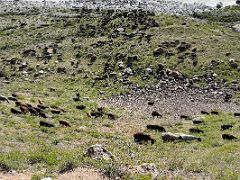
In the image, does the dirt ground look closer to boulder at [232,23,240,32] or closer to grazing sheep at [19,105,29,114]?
grazing sheep at [19,105,29,114]

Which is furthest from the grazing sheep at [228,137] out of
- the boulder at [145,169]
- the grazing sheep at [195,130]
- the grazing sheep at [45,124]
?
the grazing sheep at [45,124]

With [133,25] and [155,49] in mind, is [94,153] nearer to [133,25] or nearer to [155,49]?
[155,49]

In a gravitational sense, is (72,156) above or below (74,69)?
above

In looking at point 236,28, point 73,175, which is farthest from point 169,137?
point 236,28

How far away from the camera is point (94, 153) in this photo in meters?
16.0

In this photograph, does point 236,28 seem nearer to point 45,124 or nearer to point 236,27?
point 236,27

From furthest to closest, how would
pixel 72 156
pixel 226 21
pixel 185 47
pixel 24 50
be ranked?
1. pixel 226 21
2. pixel 24 50
3. pixel 185 47
4. pixel 72 156

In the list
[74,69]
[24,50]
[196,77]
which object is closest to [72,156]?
[196,77]

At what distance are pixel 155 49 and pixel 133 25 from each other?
28.7 ft

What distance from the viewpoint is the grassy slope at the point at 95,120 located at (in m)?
15.9

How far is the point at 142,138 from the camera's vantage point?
2034 cm

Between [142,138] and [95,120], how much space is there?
17.1ft

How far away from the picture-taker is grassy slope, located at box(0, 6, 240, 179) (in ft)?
52.2

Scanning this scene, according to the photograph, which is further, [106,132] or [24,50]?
[24,50]
